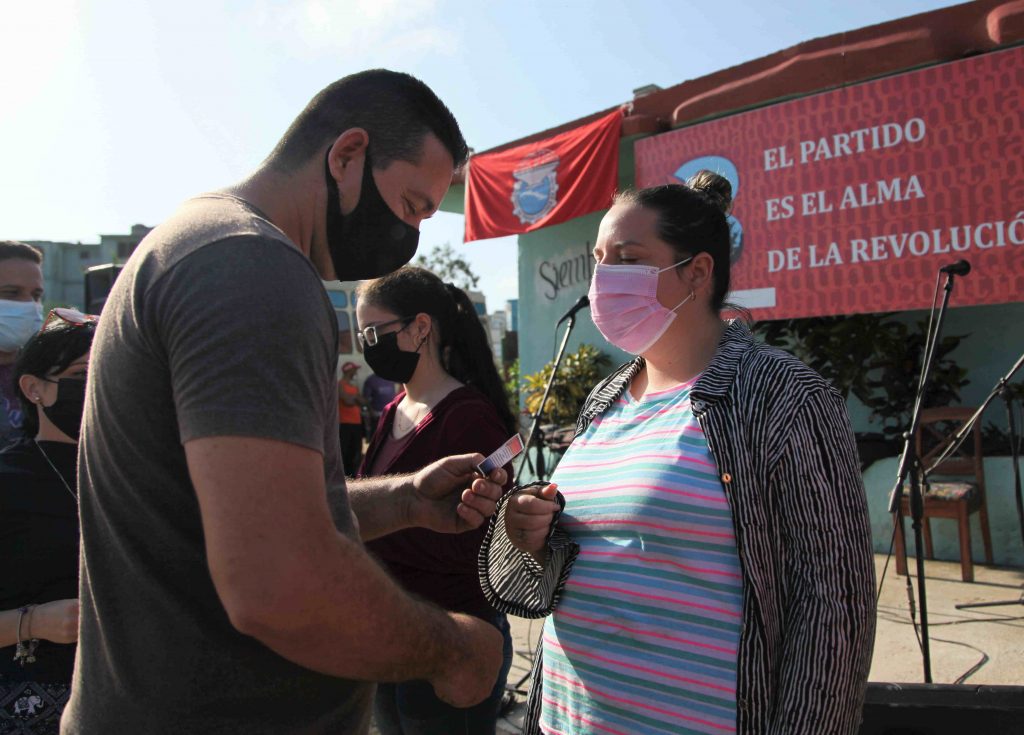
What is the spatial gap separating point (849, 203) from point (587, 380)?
3.58 m

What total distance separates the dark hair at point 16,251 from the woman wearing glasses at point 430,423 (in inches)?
62.8

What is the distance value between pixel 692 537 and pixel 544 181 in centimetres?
671

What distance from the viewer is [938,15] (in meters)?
Answer: 5.41

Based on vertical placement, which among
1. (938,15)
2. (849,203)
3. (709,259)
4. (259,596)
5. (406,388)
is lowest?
(259,596)

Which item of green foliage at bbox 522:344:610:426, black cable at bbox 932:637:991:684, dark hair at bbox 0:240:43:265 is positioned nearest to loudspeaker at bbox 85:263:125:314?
green foliage at bbox 522:344:610:426

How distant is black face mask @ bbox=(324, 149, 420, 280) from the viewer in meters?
1.35

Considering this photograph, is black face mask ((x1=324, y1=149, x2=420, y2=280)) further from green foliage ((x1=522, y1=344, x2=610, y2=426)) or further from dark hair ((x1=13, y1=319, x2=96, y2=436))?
green foliage ((x1=522, y1=344, x2=610, y2=426))

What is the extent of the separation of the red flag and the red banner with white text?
0.86 metres

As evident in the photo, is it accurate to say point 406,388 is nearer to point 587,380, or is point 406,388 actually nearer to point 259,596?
point 259,596

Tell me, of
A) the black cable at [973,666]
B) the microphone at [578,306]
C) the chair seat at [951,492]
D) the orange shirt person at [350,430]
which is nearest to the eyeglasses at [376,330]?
the microphone at [578,306]

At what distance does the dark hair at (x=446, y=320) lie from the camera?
2.66 m

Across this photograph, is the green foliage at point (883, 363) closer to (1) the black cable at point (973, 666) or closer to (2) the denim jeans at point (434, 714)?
(1) the black cable at point (973, 666)

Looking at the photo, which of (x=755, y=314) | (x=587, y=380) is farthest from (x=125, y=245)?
(x=755, y=314)

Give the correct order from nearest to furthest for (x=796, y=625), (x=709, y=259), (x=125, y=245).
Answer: (x=796, y=625), (x=709, y=259), (x=125, y=245)
